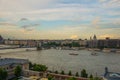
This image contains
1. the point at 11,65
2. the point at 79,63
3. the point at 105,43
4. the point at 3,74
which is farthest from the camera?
the point at 105,43

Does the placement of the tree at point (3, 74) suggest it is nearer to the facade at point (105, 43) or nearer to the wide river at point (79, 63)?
the wide river at point (79, 63)

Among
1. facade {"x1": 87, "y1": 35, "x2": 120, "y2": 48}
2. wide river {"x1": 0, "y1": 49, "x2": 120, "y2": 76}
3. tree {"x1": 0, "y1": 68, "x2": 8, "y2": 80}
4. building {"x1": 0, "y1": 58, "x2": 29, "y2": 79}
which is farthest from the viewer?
facade {"x1": 87, "y1": 35, "x2": 120, "y2": 48}

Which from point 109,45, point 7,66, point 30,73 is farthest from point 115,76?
point 109,45

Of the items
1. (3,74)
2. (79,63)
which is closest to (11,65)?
(3,74)

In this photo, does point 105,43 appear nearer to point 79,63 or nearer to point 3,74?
point 79,63

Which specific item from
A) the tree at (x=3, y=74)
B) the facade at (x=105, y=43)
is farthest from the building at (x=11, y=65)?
the facade at (x=105, y=43)

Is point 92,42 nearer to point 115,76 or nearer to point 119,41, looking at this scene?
point 119,41

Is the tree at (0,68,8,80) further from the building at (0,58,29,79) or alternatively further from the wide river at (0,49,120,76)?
the wide river at (0,49,120,76)

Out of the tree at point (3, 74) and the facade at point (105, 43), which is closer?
the tree at point (3, 74)

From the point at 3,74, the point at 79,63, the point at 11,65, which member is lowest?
the point at 79,63

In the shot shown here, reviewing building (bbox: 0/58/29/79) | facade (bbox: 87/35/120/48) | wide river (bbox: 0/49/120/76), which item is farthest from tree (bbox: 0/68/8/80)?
facade (bbox: 87/35/120/48)

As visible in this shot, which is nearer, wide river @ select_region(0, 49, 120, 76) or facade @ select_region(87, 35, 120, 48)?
wide river @ select_region(0, 49, 120, 76)

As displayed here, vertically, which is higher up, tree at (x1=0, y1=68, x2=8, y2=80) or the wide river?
tree at (x1=0, y1=68, x2=8, y2=80)

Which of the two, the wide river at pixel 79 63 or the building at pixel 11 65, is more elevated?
the building at pixel 11 65
